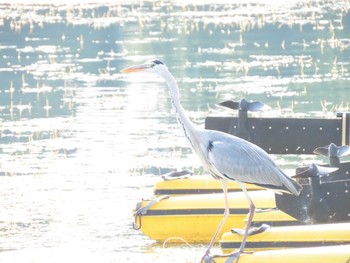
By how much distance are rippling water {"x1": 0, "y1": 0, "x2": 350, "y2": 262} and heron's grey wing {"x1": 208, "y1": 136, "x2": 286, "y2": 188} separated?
1153mm

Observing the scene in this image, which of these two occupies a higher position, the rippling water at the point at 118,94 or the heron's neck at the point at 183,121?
the heron's neck at the point at 183,121

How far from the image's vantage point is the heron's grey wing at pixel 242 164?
889 cm

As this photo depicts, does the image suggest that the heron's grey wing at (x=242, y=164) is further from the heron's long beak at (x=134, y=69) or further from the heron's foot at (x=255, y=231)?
the heron's long beak at (x=134, y=69)

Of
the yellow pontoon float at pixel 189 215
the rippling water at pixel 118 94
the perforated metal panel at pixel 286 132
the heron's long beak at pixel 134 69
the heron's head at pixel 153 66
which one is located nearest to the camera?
the heron's long beak at pixel 134 69

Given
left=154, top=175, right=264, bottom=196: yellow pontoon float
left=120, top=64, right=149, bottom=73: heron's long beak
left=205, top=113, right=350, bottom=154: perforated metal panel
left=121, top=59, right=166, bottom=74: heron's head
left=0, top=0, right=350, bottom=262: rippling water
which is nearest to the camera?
left=120, top=64, right=149, bottom=73: heron's long beak

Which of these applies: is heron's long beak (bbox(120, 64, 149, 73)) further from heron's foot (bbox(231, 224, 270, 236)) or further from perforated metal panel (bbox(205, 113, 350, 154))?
perforated metal panel (bbox(205, 113, 350, 154))

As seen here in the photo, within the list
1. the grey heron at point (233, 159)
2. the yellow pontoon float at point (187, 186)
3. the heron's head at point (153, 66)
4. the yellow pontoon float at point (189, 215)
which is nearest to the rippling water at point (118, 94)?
the yellow pontoon float at point (189, 215)

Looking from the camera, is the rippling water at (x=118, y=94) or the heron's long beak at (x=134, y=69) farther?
the rippling water at (x=118, y=94)

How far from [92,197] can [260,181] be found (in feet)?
12.5

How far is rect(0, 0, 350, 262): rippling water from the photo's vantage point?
11.4m

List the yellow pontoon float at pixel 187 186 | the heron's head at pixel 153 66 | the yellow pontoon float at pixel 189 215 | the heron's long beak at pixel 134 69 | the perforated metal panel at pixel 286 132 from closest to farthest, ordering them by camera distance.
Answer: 1. the heron's long beak at pixel 134 69
2. the heron's head at pixel 153 66
3. the yellow pontoon float at pixel 189 215
4. the yellow pontoon float at pixel 187 186
5. the perforated metal panel at pixel 286 132

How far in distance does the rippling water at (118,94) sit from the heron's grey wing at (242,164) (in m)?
1.15

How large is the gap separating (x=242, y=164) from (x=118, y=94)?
11128 millimetres

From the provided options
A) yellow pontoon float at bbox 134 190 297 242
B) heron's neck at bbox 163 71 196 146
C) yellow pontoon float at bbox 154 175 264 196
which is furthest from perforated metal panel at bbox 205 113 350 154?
heron's neck at bbox 163 71 196 146
